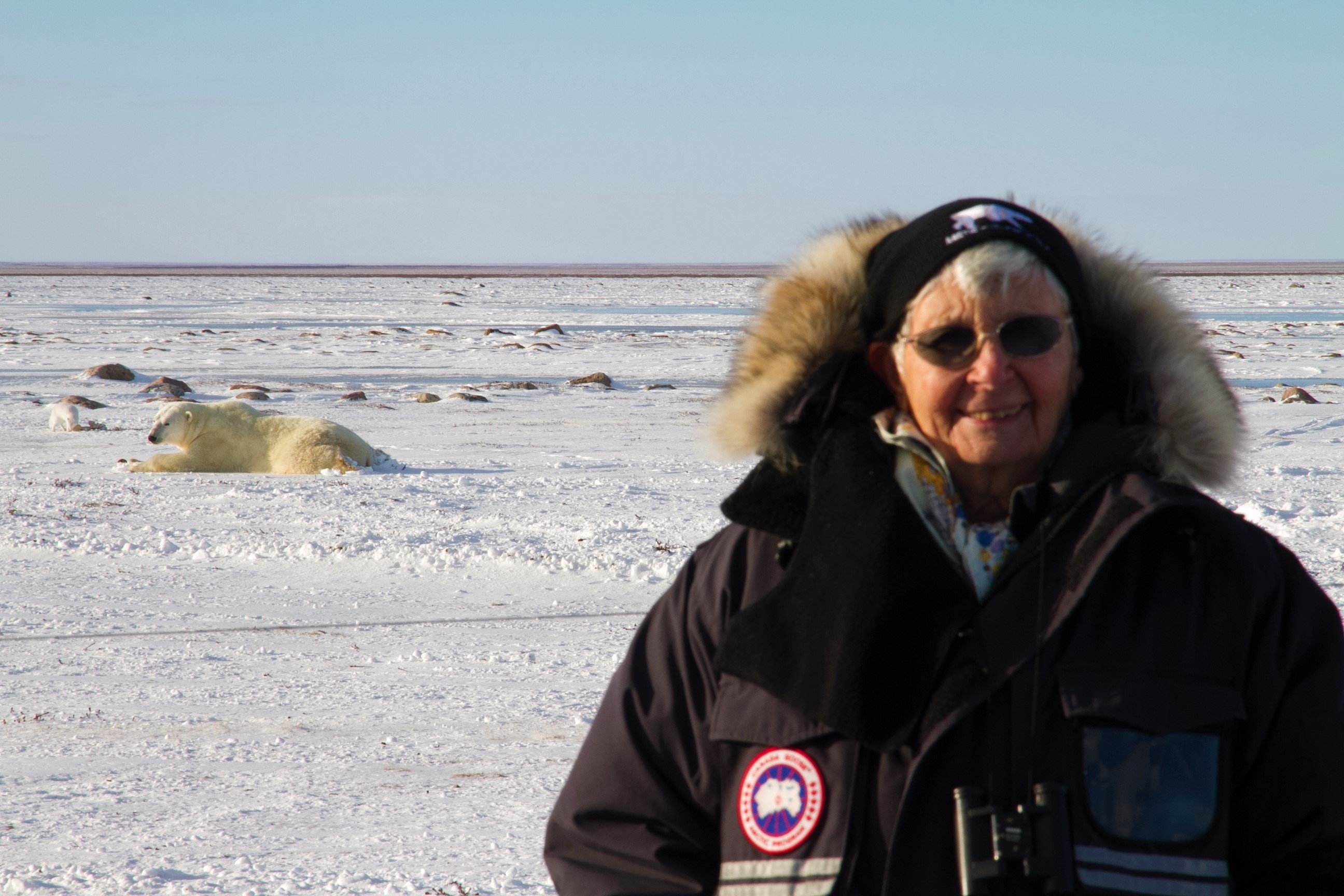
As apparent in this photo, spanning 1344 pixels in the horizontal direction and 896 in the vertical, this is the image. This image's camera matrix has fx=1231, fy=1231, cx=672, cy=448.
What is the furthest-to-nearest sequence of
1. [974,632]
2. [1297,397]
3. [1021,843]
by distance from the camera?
1. [1297,397]
2. [974,632]
3. [1021,843]

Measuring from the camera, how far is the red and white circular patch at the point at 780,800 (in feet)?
5.12

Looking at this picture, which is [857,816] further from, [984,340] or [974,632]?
[984,340]

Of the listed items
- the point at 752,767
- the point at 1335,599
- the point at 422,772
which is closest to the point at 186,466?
the point at 422,772

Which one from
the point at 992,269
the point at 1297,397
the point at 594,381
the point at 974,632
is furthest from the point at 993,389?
the point at 594,381

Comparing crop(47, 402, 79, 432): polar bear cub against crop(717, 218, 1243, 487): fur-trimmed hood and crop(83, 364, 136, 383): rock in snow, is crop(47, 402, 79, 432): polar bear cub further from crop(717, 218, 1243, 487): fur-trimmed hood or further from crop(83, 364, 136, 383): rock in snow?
crop(717, 218, 1243, 487): fur-trimmed hood

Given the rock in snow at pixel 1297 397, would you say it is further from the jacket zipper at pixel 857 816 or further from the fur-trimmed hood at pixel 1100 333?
the jacket zipper at pixel 857 816

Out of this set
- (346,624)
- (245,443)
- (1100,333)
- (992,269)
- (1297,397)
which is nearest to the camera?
(992,269)

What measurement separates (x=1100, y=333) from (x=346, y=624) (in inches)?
172

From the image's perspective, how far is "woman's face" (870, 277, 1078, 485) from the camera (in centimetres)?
172

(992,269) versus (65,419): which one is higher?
(992,269)

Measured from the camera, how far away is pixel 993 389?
5.63 ft

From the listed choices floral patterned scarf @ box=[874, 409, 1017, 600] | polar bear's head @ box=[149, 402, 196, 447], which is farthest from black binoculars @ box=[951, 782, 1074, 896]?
polar bear's head @ box=[149, 402, 196, 447]

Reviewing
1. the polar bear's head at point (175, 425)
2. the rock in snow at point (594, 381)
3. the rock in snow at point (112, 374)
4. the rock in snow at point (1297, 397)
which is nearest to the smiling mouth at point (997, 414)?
the polar bear's head at point (175, 425)

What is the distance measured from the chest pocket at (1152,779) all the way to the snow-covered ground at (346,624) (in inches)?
27.6
